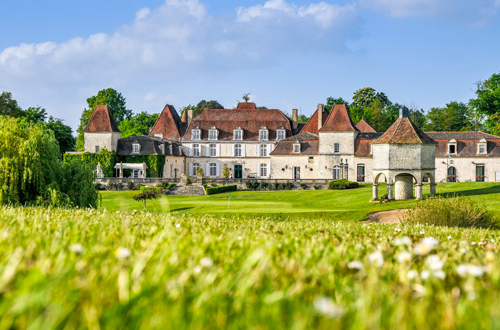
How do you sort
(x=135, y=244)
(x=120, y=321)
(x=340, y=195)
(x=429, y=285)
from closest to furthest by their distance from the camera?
1. (x=120, y=321)
2. (x=429, y=285)
3. (x=135, y=244)
4. (x=340, y=195)

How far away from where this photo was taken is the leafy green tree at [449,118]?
84312 millimetres

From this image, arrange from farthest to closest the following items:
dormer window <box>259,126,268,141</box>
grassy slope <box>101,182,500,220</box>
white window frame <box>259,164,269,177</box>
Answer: dormer window <box>259,126,268,141</box>, white window frame <box>259,164,269,177</box>, grassy slope <box>101,182,500,220</box>

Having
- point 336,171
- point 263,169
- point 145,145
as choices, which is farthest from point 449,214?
point 263,169

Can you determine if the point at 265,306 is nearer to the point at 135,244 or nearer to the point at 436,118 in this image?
the point at 135,244

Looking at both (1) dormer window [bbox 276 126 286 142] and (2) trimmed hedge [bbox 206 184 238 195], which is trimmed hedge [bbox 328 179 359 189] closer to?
(2) trimmed hedge [bbox 206 184 238 195]

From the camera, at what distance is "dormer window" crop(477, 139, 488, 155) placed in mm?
Answer: 56062

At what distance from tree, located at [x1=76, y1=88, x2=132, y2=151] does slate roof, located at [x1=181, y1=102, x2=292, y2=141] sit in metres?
22.1

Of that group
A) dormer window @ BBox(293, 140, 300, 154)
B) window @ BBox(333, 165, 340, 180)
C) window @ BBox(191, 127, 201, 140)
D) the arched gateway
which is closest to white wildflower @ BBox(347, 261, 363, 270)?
the arched gateway

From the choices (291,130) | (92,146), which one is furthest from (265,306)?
(291,130)

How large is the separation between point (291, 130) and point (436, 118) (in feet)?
90.3

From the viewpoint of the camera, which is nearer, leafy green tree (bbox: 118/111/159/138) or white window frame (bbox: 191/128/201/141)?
white window frame (bbox: 191/128/201/141)

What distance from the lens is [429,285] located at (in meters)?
3.58

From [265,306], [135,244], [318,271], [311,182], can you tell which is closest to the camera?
[265,306]

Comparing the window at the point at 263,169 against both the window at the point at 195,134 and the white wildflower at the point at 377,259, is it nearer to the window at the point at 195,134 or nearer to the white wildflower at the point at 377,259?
the window at the point at 195,134
